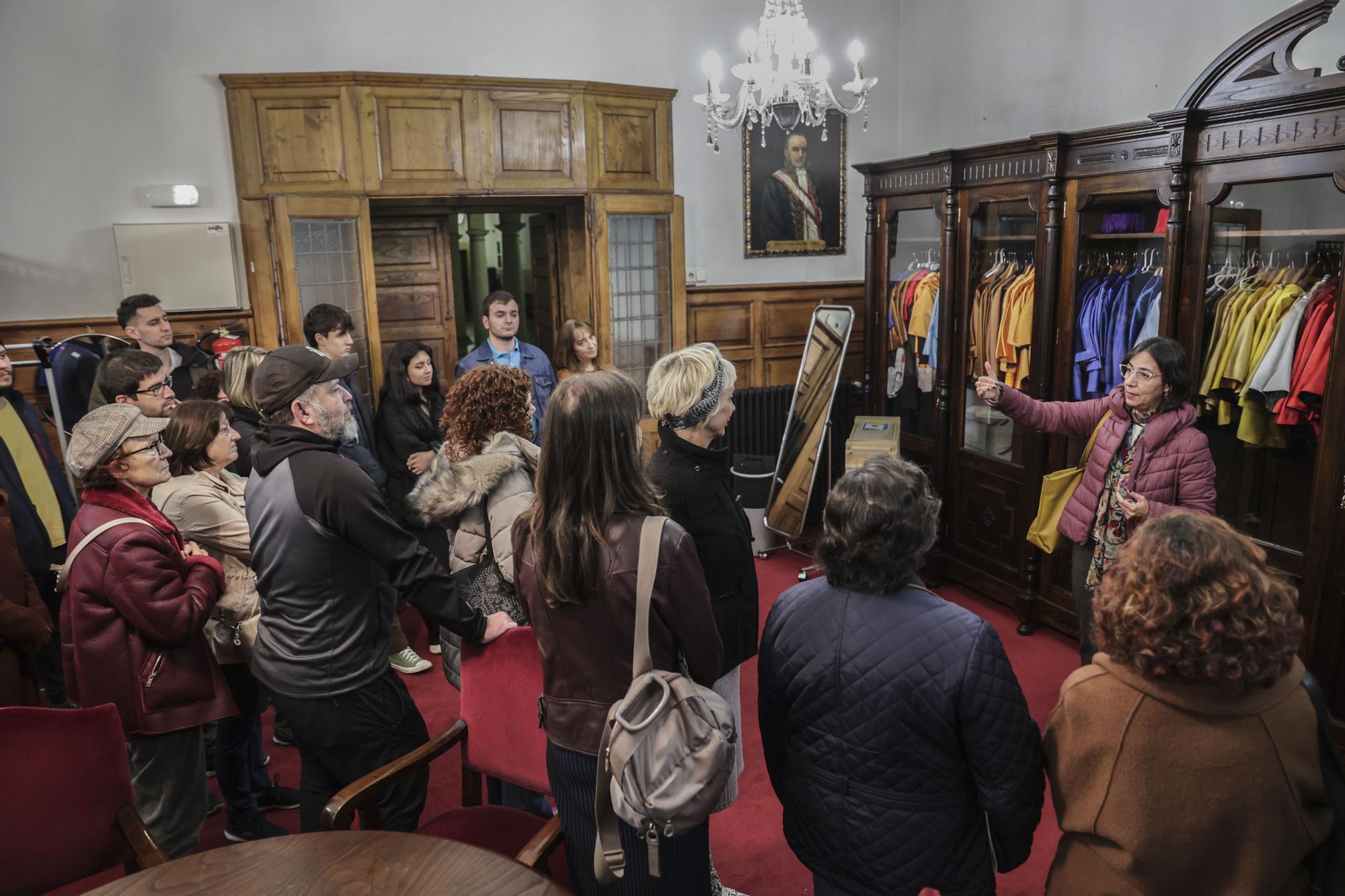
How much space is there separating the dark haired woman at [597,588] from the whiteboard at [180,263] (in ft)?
13.2

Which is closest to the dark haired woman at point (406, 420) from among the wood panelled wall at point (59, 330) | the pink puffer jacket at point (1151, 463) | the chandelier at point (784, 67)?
the wood panelled wall at point (59, 330)

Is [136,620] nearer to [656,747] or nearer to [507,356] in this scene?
[656,747]

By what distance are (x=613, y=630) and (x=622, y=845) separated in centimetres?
42

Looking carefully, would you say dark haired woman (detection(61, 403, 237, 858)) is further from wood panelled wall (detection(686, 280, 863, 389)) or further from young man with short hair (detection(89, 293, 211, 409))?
wood panelled wall (detection(686, 280, 863, 389))

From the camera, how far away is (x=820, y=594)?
1.68 m

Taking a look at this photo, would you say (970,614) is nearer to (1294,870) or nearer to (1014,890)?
(1294,870)

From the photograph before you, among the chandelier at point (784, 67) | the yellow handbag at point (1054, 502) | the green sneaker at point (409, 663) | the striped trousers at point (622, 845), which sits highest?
the chandelier at point (784, 67)

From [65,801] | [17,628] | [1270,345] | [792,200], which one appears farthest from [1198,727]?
[792,200]

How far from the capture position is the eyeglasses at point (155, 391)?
129 inches

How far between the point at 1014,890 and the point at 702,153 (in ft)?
15.6

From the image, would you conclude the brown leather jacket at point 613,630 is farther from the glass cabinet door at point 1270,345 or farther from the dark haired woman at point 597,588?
the glass cabinet door at point 1270,345

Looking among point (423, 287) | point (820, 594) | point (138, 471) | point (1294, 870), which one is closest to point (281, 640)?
point (138, 471)

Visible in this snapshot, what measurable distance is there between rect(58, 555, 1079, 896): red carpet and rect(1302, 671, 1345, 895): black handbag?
4.03 feet

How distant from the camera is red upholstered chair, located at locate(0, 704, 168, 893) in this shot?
5.97ft
